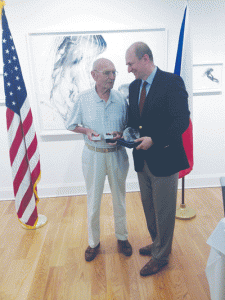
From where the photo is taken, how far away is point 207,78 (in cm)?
281

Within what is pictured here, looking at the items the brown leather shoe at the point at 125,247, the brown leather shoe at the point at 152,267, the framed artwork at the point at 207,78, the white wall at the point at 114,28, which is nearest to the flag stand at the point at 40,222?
the white wall at the point at 114,28

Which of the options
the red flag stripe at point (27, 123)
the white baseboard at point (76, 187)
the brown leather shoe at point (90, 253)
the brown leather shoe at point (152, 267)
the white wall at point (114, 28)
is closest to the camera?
the brown leather shoe at point (152, 267)

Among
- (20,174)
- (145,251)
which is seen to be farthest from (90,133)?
(145,251)

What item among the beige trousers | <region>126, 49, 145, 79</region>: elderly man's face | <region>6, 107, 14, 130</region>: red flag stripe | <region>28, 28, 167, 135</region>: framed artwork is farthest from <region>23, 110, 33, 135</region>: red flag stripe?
<region>126, 49, 145, 79</region>: elderly man's face

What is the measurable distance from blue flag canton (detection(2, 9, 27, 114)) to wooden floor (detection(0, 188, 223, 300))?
4.12ft

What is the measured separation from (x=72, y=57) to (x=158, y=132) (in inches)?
67.6

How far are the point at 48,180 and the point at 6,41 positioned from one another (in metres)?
1.70

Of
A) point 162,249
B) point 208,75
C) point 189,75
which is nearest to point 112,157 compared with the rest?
point 162,249

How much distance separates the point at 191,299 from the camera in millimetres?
1463

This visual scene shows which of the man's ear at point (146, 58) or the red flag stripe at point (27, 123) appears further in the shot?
the red flag stripe at point (27, 123)

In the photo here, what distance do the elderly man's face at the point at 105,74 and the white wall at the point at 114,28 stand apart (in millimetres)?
1339

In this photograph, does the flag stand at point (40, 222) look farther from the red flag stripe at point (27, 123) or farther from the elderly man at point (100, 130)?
the red flag stripe at point (27, 123)

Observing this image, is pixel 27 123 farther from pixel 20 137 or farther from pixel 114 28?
pixel 114 28

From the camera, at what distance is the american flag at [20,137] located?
2.10 metres
